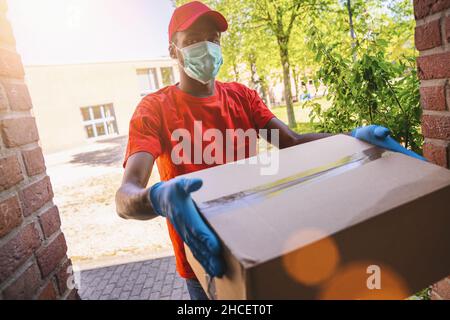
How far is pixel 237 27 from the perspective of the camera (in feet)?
40.5

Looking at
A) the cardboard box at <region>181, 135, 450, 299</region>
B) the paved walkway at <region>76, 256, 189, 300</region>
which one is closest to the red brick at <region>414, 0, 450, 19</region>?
the cardboard box at <region>181, 135, 450, 299</region>

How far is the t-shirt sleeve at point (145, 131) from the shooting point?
1.39m

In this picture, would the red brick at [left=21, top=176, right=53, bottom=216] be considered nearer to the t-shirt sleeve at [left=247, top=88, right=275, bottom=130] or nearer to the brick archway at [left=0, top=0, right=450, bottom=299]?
the brick archway at [left=0, top=0, right=450, bottom=299]

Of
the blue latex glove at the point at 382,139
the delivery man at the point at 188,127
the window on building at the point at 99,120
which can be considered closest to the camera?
the delivery man at the point at 188,127

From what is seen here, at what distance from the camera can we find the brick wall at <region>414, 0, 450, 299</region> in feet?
3.84

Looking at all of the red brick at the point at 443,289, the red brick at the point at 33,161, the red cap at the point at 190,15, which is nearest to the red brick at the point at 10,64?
the red brick at the point at 33,161

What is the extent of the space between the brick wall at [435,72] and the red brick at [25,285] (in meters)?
1.62

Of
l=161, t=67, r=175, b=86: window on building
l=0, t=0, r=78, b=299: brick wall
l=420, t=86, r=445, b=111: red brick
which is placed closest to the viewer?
l=0, t=0, r=78, b=299: brick wall

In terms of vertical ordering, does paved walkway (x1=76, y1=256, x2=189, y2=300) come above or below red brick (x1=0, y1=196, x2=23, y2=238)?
below

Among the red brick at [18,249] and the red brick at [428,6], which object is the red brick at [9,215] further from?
the red brick at [428,6]

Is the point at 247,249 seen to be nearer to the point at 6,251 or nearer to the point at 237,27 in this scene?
the point at 6,251

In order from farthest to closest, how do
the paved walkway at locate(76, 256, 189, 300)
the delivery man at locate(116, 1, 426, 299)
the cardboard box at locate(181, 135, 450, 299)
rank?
the paved walkway at locate(76, 256, 189, 300), the delivery man at locate(116, 1, 426, 299), the cardboard box at locate(181, 135, 450, 299)

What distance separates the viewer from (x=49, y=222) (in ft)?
3.68
